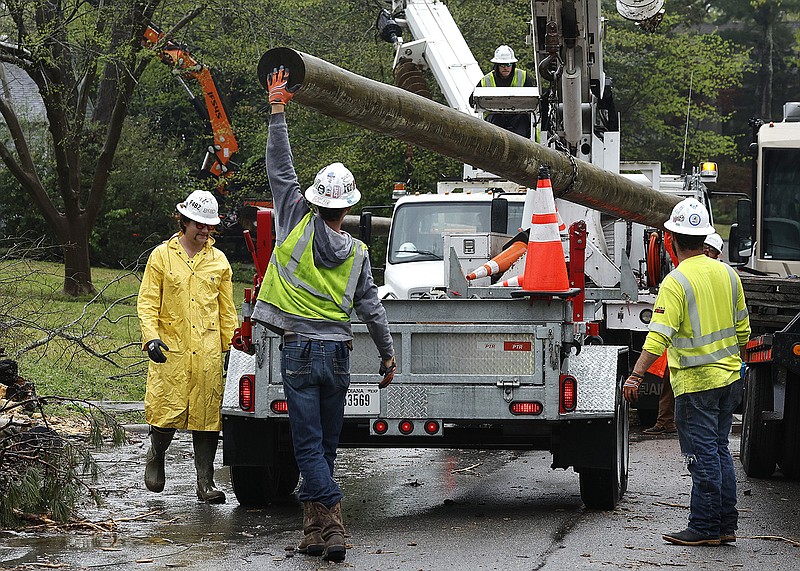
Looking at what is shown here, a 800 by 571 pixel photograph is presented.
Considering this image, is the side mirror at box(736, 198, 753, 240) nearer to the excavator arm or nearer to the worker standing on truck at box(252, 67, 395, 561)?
the worker standing on truck at box(252, 67, 395, 561)

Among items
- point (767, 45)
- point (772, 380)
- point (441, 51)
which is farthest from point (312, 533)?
point (767, 45)

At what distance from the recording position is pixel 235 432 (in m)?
8.22

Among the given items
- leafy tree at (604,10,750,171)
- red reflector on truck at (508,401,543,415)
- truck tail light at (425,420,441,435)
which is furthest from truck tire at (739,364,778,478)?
leafy tree at (604,10,750,171)

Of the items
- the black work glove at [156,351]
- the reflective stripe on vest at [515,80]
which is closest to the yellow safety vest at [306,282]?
the black work glove at [156,351]

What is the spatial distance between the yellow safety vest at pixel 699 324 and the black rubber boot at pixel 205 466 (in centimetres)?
298

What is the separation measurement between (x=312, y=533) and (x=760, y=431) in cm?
441

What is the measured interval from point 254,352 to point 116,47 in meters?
16.2

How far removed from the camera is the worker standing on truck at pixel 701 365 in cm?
746

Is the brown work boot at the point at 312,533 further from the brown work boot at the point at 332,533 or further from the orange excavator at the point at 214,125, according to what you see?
the orange excavator at the point at 214,125

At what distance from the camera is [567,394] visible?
7.80 m

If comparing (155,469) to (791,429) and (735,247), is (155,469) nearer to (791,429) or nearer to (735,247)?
(791,429)

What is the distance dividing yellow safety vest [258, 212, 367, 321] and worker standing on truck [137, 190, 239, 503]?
1.64m

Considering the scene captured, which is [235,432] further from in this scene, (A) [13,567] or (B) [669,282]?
(B) [669,282]

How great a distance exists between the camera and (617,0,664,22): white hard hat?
11.8 m
